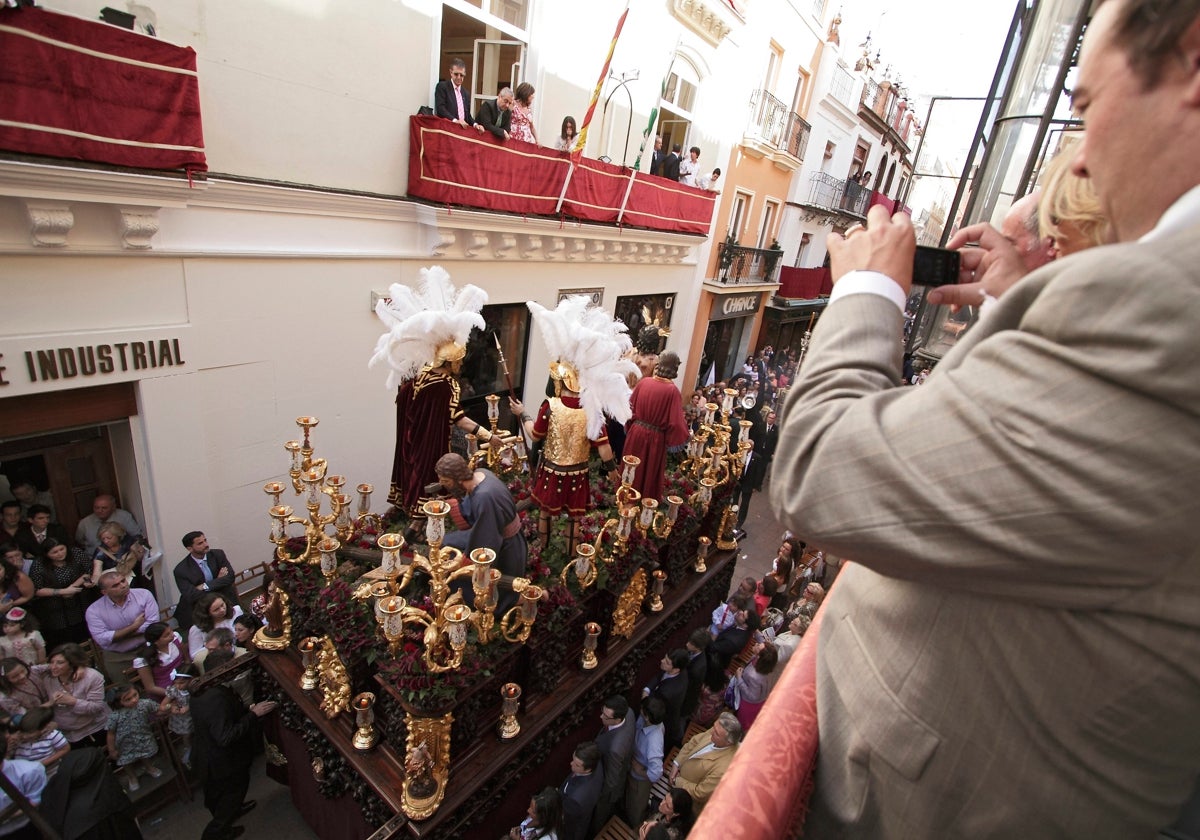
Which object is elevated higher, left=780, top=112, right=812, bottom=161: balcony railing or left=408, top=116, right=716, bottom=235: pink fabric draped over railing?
left=780, top=112, right=812, bottom=161: balcony railing

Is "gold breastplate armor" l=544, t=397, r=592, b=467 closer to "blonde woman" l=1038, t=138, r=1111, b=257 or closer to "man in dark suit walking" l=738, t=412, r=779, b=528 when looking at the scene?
"blonde woman" l=1038, t=138, r=1111, b=257

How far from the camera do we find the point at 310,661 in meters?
3.96

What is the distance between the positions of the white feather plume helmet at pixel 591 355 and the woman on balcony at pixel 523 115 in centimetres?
410

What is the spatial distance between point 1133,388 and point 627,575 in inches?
172

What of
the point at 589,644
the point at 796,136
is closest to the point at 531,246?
the point at 589,644

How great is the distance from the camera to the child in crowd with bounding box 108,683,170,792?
4.18 metres

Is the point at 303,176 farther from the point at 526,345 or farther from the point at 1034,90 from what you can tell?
the point at 1034,90

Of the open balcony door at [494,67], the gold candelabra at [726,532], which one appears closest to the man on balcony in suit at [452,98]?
the open balcony door at [494,67]

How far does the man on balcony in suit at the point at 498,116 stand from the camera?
6777mm

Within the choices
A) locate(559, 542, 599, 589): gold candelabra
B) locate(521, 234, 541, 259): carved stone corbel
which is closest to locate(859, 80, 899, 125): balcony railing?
locate(521, 234, 541, 259): carved stone corbel

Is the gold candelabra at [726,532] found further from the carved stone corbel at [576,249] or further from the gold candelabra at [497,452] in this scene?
the carved stone corbel at [576,249]

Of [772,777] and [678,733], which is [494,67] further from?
[772,777]

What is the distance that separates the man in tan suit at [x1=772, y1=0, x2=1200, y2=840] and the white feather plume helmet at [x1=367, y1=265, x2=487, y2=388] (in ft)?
11.9

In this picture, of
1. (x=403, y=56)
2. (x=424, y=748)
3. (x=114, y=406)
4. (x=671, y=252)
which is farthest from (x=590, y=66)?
(x=424, y=748)
